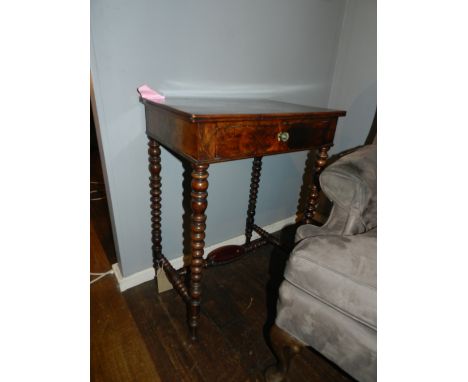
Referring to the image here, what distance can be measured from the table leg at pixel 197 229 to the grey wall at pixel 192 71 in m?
0.35

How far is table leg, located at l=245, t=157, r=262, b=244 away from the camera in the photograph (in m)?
1.41

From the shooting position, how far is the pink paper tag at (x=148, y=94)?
3.02 feet

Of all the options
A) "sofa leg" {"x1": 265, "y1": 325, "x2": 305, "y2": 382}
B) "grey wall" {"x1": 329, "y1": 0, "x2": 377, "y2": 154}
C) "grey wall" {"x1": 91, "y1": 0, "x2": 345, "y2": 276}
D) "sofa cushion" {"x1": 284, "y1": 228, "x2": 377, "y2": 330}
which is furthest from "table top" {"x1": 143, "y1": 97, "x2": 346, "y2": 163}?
"grey wall" {"x1": 329, "y1": 0, "x2": 377, "y2": 154}

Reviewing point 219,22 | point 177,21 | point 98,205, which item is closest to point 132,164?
point 177,21

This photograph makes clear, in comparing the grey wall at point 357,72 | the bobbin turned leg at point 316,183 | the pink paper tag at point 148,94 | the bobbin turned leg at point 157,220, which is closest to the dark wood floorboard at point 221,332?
the bobbin turned leg at point 157,220

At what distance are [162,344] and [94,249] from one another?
2.49 feet

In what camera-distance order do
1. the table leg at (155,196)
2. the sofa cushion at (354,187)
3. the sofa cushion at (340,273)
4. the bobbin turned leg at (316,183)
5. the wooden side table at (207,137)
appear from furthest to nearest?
the bobbin turned leg at (316,183)
the table leg at (155,196)
the sofa cushion at (354,187)
the wooden side table at (207,137)
the sofa cushion at (340,273)

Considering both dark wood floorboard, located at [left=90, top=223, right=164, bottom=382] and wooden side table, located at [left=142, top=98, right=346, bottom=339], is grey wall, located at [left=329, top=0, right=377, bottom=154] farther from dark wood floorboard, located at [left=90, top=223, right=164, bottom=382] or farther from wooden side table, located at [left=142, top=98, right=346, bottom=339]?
dark wood floorboard, located at [left=90, top=223, right=164, bottom=382]

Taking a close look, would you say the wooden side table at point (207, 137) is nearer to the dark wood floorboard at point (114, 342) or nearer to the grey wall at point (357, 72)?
the dark wood floorboard at point (114, 342)

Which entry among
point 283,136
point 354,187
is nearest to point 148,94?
point 283,136

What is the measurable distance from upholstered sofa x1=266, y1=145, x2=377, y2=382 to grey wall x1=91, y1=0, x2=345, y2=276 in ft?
2.01
